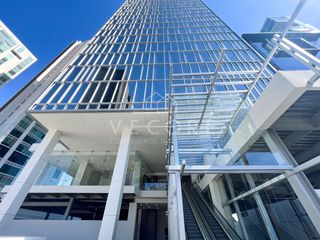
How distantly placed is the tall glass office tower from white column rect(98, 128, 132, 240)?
48mm

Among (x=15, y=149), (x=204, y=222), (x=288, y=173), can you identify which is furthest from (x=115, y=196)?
(x=15, y=149)

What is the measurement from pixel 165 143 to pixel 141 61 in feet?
22.6

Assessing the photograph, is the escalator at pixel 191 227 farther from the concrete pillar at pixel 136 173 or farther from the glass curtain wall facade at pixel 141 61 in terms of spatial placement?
the glass curtain wall facade at pixel 141 61

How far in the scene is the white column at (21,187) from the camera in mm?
6582

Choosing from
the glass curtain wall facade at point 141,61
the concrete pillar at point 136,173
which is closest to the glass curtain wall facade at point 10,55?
the glass curtain wall facade at point 141,61

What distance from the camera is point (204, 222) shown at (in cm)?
602

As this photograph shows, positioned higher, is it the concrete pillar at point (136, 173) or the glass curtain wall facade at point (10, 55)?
the glass curtain wall facade at point (10, 55)

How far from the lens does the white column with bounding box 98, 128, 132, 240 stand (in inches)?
245

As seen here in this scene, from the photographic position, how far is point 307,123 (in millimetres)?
3518

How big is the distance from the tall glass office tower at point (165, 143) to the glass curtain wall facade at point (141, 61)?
10 cm

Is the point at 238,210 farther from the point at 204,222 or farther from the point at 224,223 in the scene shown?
the point at 204,222

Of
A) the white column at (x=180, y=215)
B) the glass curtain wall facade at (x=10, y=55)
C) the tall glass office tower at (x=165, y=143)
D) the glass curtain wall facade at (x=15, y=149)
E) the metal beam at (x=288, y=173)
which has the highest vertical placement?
the glass curtain wall facade at (x=10, y=55)

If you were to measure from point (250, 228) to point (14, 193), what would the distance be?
400 inches

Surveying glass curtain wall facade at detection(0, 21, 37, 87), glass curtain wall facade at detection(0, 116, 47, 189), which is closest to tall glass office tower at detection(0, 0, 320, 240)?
glass curtain wall facade at detection(0, 116, 47, 189)
